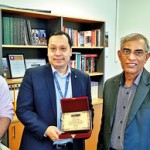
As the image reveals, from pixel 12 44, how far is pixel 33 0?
0.92 m

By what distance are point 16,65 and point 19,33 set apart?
437 millimetres

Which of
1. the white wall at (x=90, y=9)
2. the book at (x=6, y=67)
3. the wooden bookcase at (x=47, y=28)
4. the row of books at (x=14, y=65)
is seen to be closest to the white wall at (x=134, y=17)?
the white wall at (x=90, y=9)

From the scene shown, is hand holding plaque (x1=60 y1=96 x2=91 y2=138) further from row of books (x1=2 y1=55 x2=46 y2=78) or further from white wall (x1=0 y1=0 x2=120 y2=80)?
white wall (x1=0 y1=0 x2=120 y2=80)

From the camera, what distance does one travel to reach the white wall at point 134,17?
417 cm

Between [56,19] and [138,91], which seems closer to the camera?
[138,91]

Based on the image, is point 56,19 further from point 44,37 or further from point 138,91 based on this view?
point 138,91

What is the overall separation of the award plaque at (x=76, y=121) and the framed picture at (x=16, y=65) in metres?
1.60

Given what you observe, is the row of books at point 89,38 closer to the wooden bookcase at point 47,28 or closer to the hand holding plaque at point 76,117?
the wooden bookcase at point 47,28

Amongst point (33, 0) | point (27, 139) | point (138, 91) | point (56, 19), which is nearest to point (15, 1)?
point (33, 0)

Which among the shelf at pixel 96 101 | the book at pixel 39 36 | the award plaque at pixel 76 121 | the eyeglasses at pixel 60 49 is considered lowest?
the shelf at pixel 96 101

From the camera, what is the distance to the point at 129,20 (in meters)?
4.44

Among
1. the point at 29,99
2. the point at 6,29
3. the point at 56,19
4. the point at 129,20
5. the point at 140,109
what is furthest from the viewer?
the point at 129,20

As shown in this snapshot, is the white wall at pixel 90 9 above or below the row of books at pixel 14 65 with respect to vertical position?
above

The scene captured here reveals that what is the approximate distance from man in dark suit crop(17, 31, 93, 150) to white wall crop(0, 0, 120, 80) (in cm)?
176
